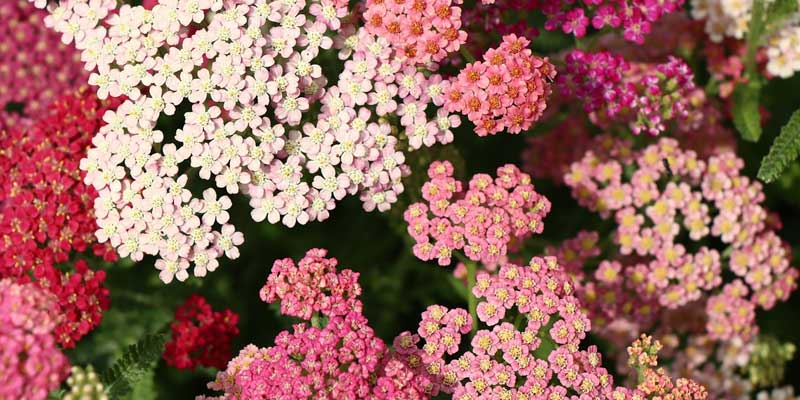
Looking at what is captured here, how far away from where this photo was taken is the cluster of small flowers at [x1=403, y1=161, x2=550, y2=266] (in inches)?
134

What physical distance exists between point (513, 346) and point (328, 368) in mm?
593

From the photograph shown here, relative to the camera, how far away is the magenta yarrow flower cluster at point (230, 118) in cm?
328

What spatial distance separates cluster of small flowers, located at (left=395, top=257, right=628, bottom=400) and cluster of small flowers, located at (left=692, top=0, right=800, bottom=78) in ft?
4.37

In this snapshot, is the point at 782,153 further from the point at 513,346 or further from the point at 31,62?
the point at 31,62

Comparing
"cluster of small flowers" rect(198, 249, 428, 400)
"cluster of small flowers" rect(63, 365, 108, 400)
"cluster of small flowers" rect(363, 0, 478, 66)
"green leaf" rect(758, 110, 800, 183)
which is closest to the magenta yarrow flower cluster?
"cluster of small flowers" rect(363, 0, 478, 66)

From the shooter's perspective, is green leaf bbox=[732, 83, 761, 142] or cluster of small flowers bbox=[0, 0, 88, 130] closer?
green leaf bbox=[732, 83, 761, 142]

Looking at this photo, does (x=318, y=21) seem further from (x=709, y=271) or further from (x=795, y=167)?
(x=795, y=167)

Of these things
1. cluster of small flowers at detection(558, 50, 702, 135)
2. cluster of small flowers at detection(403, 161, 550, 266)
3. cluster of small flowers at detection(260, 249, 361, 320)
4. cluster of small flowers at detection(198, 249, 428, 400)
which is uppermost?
cluster of small flowers at detection(558, 50, 702, 135)

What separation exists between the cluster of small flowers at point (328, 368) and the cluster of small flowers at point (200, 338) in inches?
15.7

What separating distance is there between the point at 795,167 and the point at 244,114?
238cm

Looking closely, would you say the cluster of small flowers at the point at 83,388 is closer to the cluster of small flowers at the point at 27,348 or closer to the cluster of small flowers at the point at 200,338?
the cluster of small flowers at the point at 27,348

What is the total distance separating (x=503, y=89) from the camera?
3283 mm

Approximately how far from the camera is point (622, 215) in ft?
13.1

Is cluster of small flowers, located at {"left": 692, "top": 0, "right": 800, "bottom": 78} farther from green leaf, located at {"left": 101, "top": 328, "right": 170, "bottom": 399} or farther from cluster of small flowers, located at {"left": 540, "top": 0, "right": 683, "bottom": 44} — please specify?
green leaf, located at {"left": 101, "top": 328, "right": 170, "bottom": 399}
